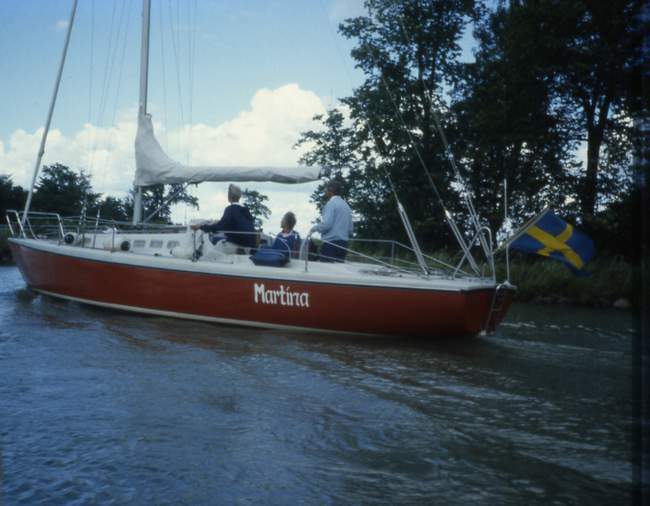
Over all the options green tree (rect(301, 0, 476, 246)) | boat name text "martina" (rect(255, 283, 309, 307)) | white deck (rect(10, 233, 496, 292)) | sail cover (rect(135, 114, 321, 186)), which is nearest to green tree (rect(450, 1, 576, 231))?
green tree (rect(301, 0, 476, 246))

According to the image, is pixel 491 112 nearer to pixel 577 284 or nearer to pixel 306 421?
pixel 577 284

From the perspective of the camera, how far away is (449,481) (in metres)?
3.36

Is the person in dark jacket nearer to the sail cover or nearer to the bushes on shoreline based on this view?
the sail cover

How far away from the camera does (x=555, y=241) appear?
7.54 m

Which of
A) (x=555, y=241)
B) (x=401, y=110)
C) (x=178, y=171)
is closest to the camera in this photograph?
(x=555, y=241)

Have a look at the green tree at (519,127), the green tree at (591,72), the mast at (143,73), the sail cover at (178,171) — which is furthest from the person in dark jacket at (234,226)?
the green tree at (519,127)

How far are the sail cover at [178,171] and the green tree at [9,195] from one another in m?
43.9

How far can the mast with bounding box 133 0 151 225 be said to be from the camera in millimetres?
10711

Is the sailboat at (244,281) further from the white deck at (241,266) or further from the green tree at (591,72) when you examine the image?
the green tree at (591,72)

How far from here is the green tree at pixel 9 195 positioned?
51062 millimetres

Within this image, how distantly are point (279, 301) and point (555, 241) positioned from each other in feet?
11.2

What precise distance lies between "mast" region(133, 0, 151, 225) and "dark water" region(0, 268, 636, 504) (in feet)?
11.0

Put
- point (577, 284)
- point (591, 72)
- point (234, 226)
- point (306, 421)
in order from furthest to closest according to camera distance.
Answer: point (591, 72)
point (577, 284)
point (234, 226)
point (306, 421)

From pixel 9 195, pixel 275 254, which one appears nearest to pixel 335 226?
pixel 275 254
